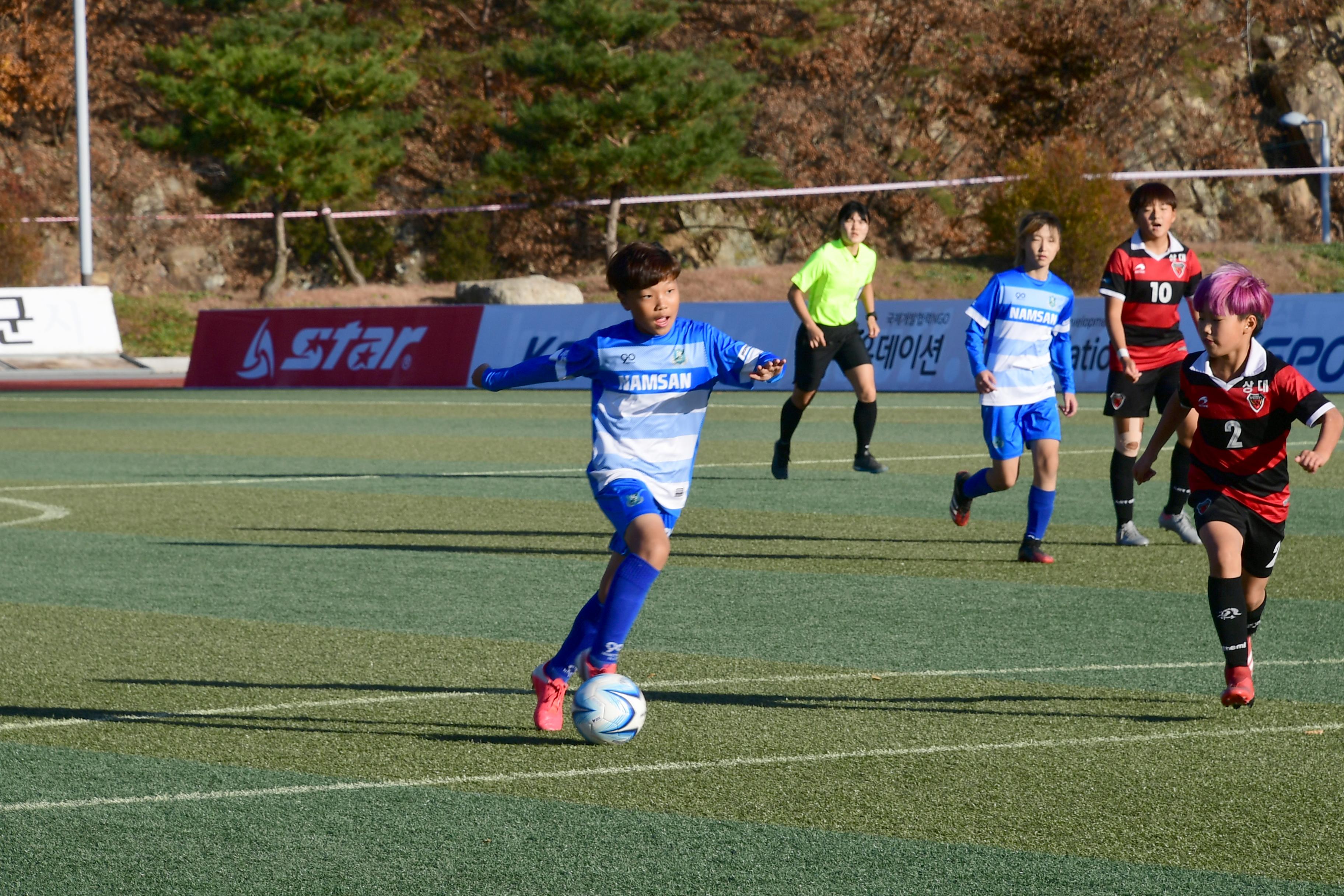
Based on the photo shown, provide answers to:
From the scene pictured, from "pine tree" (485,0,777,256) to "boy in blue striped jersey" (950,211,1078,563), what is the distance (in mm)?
33554

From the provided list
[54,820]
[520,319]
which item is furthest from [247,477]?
[520,319]

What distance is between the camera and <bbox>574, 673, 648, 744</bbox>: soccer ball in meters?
5.39

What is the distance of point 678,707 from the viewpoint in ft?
19.9

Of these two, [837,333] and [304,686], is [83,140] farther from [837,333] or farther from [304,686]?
[304,686]

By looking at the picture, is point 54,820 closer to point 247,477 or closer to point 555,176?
point 247,477

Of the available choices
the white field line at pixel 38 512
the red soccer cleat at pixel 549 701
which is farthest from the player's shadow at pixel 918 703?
the white field line at pixel 38 512

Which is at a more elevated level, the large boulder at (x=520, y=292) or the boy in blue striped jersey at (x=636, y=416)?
the boy in blue striped jersey at (x=636, y=416)

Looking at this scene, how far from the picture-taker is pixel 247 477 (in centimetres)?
1452

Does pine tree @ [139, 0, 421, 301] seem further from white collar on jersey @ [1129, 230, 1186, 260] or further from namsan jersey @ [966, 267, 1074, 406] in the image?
namsan jersey @ [966, 267, 1074, 406]

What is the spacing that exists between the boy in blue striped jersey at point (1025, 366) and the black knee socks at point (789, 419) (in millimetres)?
4126

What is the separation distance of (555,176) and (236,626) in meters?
37.4

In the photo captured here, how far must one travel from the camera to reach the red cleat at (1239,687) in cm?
562

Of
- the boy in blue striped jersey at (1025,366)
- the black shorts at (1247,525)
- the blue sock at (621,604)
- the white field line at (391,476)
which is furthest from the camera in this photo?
the white field line at (391,476)

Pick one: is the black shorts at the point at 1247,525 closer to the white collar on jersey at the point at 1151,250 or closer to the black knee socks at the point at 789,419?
the white collar on jersey at the point at 1151,250
